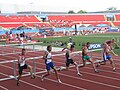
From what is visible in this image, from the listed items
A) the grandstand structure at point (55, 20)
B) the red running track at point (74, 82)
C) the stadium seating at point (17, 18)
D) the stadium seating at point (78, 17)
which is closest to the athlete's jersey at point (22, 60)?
the red running track at point (74, 82)

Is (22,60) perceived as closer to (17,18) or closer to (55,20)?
(17,18)

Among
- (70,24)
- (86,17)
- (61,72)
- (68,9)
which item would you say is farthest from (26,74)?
(68,9)

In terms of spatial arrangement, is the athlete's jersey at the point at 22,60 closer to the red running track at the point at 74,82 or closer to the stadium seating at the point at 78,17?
the red running track at the point at 74,82

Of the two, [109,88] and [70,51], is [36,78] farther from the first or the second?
[109,88]

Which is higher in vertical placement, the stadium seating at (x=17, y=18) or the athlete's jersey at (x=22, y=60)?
the stadium seating at (x=17, y=18)

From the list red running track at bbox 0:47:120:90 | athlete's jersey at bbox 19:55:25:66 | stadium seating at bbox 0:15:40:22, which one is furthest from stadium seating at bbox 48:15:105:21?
athlete's jersey at bbox 19:55:25:66

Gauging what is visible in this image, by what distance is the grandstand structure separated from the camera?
192ft

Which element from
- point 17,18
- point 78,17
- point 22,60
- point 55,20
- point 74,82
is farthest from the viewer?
point 78,17

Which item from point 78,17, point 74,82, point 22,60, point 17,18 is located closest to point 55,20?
point 78,17

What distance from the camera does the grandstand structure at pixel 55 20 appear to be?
192 feet

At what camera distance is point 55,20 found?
64.0 metres

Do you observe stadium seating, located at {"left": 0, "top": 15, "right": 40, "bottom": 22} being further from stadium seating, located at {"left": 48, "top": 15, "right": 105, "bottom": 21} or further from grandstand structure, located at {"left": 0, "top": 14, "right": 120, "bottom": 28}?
stadium seating, located at {"left": 48, "top": 15, "right": 105, "bottom": 21}

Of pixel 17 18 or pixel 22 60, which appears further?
pixel 17 18

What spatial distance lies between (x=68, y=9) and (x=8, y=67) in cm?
9603
